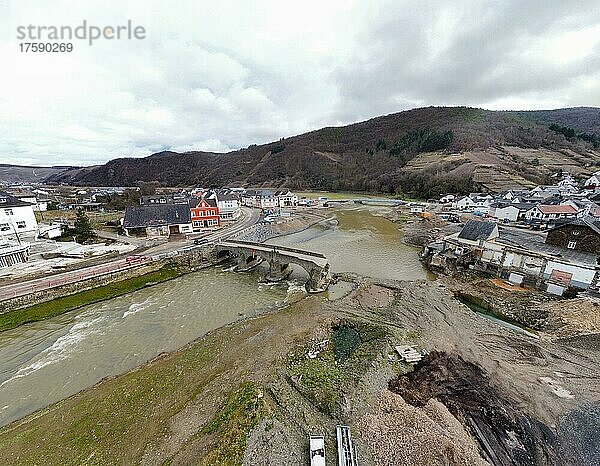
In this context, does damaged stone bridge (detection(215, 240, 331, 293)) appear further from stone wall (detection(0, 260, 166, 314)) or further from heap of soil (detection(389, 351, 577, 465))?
heap of soil (detection(389, 351, 577, 465))

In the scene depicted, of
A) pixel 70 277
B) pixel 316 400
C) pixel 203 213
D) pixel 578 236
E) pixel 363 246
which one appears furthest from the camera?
pixel 203 213

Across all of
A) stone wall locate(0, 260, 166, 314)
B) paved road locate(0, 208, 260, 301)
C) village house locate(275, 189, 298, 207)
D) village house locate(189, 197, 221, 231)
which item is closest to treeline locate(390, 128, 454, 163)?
village house locate(275, 189, 298, 207)

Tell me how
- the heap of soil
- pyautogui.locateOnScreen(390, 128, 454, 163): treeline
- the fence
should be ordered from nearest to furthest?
the heap of soil, the fence, pyautogui.locateOnScreen(390, 128, 454, 163): treeline

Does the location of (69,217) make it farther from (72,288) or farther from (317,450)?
(317,450)

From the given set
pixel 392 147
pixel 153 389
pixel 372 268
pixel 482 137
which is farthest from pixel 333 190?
pixel 153 389

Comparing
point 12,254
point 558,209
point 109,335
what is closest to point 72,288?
point 109,335

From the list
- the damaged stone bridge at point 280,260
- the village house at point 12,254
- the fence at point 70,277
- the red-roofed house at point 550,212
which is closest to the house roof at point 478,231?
the damaged stone bridge at point 280,260
